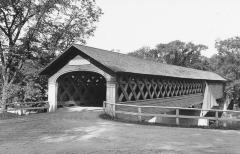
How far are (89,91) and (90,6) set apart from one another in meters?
9.44

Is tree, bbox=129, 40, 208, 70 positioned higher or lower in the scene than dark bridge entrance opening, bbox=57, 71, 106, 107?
higher

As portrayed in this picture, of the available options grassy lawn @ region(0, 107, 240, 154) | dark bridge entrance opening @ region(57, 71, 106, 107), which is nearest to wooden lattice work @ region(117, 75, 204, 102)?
dark bridge entrance opening @ region(57, 71, 106, 107)

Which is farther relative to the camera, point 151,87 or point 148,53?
point 148,53

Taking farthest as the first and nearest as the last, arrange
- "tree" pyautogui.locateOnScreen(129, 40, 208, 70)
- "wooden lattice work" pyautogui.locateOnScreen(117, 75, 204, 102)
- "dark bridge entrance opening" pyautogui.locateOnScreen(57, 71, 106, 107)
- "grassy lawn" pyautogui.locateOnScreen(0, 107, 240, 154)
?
"tree" pyautogui.locateOnScreen(129, 40, 208, 70) → "dark bridge entrance opening" pyautogui.locateOnScreen(57, 71, 106, 107) → "wooden lattice work" pyautogui.locateOnScreen(117, 75, 204, 102) → "grassy lawn" pyautogui.locateOnScreen(0, 107, 240, 154)

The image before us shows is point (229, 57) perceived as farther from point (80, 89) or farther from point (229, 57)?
point (80, 89)

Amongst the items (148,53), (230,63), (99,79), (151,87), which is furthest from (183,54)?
(99,79)

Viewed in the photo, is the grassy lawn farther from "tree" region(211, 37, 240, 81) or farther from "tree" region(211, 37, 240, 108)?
"tree" region(211, 37, 240, 81)

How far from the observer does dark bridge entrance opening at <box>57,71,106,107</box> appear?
57.5 ft

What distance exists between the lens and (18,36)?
21.7 metres

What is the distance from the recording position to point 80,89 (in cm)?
1952

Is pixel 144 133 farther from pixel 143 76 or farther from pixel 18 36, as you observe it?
pixel 18 36

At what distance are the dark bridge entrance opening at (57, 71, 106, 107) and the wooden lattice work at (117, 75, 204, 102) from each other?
2.34 metres

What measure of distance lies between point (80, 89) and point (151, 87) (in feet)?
20.0

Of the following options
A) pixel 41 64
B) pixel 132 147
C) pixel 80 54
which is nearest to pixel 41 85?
pixel 41 64
